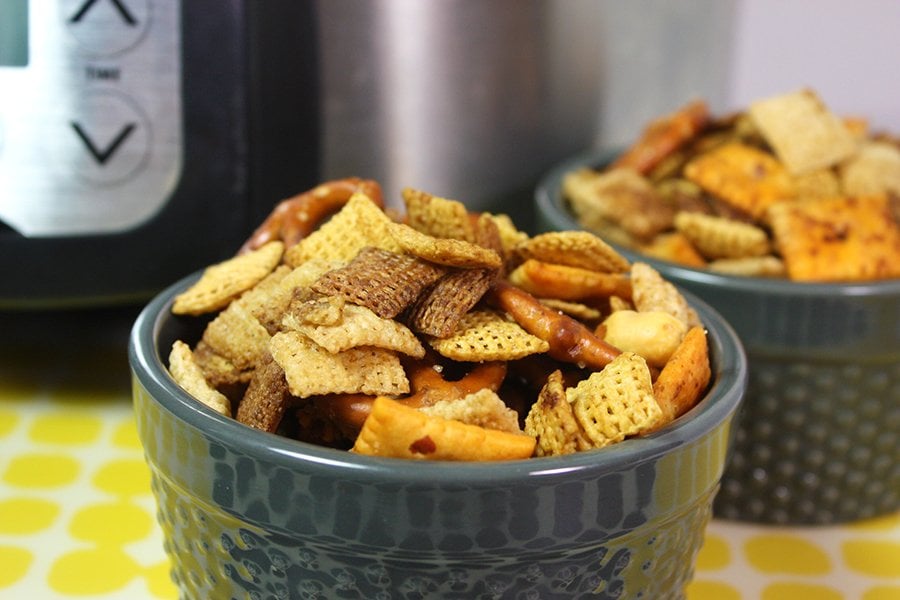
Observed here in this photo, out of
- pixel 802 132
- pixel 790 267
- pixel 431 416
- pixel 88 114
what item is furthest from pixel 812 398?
pixel 88 114

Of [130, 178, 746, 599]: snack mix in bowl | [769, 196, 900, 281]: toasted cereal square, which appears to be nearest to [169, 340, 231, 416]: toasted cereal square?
[130, 178, 746, 599]: snack mix in bowl

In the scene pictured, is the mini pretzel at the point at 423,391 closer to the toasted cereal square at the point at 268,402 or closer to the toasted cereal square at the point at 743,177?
the toasted cereal square at the point at 268,402

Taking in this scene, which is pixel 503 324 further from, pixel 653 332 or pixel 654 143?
pixel 654 143

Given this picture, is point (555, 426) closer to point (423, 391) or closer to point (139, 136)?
point (423, 391)

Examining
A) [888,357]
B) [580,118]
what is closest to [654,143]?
[580,118]

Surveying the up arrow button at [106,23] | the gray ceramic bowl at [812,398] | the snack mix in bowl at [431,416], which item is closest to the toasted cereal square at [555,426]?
the snack mix in bowl at [431,416]

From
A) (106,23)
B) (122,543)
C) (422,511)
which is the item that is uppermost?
(106,23)
